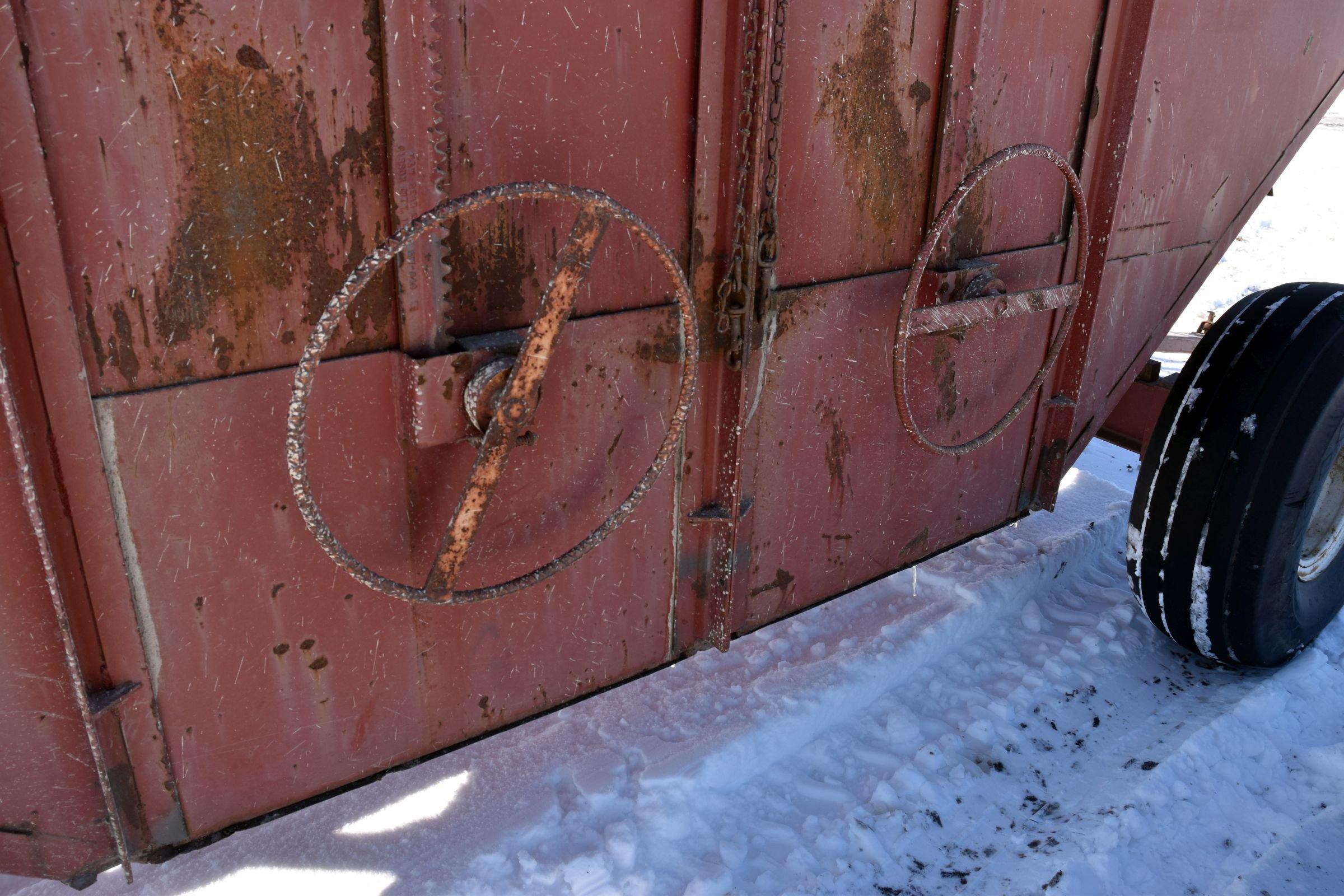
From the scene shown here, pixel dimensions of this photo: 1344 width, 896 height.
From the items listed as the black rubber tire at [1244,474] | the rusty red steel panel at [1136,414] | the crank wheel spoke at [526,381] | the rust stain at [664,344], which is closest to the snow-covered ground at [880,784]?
the black rubber tire at [1244,474]

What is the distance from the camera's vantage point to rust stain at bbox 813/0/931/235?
1.92 m

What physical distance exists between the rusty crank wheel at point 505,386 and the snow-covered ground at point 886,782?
841 millimetres

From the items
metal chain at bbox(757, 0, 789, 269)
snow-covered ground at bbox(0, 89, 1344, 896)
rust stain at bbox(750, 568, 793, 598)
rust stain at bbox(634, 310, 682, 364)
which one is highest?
metal chain at bbox(757, 0, 789, 269)

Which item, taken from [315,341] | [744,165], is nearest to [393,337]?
[315,341]

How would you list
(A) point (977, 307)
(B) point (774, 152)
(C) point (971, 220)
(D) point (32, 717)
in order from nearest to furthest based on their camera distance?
(D) point (32, 717), (B) point (774, 152), (A) point (977, 307), (C) point (971, 220)

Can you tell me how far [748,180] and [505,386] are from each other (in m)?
0.60

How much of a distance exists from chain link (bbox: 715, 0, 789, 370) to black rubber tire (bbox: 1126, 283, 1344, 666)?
1.40m

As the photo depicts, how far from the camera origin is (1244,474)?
2.51m

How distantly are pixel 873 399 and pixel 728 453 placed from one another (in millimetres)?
449

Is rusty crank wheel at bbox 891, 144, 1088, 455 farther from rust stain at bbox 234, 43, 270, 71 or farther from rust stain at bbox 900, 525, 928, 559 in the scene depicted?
rust stain at bbox 234, 43, 270, 71

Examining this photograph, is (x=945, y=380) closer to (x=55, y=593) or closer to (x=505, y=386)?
(x=505, y=386)

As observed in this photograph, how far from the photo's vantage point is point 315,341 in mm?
1272

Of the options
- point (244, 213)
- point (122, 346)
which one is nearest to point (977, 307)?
point (244, 213)

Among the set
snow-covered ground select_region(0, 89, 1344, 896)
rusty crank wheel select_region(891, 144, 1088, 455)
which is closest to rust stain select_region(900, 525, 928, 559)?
rusty crank wheel select_region(891, 144, 1088, 455)
